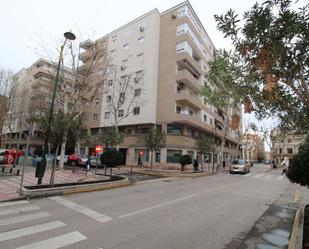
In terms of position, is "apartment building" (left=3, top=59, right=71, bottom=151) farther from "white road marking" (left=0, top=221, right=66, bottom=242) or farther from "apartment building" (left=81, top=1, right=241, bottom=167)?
"apartment building" (left=81, top=1, right=241, bottom=167)

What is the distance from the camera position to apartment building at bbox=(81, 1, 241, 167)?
3098 cm

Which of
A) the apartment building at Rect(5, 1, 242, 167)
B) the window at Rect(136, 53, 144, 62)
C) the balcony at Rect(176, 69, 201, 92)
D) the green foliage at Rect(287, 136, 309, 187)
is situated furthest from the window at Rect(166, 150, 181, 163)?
the green foliage at Rect(287, 136, 309, 187)

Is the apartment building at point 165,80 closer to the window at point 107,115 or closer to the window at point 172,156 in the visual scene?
the window at point 172,156

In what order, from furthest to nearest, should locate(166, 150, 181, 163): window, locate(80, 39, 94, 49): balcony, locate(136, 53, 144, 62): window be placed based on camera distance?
locate(136, 53, 144, 62): window < locate(166, 150, 181, 163): window < locate(80, 39, 94, 49): balcony

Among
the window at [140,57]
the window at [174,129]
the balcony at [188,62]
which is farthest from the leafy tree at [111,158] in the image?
the window at [140,57]

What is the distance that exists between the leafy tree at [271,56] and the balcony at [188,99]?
85.1 ft

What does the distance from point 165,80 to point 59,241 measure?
29337 millimetres

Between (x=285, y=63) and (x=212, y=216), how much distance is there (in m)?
5.39

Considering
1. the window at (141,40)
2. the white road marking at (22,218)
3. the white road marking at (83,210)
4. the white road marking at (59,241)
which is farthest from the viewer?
the window at (141,40)

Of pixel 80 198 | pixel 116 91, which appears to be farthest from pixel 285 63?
pixel 116 91

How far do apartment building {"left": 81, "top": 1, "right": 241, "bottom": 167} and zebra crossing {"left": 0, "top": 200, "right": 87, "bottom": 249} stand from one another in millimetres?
23456

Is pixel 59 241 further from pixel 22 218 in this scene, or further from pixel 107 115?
pixel 107 115

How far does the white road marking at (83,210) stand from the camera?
662cm

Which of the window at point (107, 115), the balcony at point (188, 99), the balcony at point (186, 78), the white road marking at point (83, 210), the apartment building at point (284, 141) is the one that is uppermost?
the balcony at point (186, 78)
